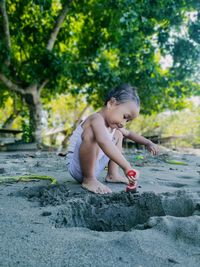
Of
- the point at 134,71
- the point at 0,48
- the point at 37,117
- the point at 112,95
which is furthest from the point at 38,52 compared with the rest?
the point at 112,95

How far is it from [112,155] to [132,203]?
17.9 inches

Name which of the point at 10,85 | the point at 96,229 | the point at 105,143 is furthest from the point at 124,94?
the point at 10,85

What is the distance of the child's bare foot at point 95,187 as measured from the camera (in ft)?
7.31

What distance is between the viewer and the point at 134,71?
403 inches

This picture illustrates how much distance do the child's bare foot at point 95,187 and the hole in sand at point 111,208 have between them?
0.62ft

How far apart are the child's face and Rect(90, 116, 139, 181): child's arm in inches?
4.4

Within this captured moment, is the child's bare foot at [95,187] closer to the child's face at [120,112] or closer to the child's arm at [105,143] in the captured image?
the child's arm at [105,143]

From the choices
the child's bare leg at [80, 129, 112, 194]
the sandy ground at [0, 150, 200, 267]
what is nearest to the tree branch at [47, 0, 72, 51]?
the child's bare leg at [80, 129, 112, 194]

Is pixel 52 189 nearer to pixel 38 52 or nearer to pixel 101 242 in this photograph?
pixel 101 242

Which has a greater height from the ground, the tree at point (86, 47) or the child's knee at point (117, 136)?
the tree at point (86, 47)

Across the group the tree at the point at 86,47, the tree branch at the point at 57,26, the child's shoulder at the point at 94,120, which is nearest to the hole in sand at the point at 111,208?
the child's shoulder at the point at 94,120

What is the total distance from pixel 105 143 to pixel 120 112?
0.29 metres

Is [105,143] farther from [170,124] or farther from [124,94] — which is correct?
[170,124]

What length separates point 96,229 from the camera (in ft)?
5.23
